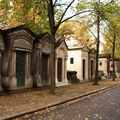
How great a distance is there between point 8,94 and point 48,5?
19.2ft

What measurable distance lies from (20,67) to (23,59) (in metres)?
0.65

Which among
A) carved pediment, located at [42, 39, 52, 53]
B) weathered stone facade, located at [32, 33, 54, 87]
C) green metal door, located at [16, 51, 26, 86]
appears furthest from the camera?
carved pediment, located at [42, 39, 52, 53]

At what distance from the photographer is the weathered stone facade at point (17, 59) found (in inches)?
694

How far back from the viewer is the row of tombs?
1762cm

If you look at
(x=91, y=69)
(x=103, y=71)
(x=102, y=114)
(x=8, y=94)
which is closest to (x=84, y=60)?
(x=91, y=69)

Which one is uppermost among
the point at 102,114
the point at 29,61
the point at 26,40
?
the point at 26,40

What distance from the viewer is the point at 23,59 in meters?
19.5

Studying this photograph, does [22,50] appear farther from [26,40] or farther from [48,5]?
[48,5]

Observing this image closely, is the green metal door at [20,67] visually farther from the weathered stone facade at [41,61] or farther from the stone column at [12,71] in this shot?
the weathered stone facade at [41,61]

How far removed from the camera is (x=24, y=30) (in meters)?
18.8

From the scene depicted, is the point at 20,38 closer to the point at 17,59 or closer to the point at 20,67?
the point at 17,59

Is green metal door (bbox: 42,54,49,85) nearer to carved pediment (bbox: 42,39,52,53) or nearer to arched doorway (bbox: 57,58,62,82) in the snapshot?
carved pediment (bbox: 42,39,52,53)

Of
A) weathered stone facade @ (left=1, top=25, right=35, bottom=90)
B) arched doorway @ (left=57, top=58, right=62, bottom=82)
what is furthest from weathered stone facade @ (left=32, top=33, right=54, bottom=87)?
arched doorway @ (left=57, top=58, right=62, bottom=82)

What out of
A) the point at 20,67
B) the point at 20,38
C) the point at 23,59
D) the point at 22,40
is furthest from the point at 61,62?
the point at 20,38
